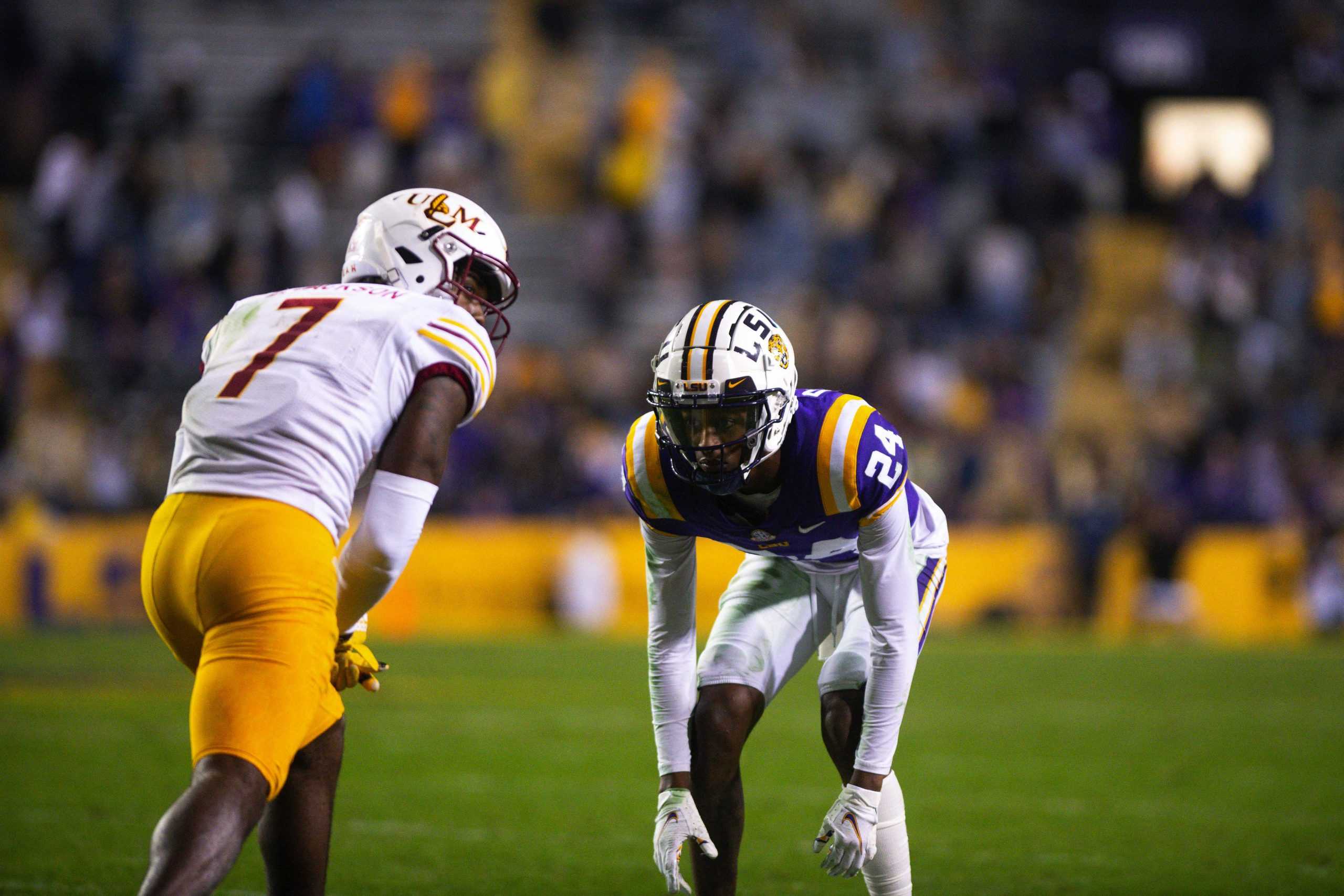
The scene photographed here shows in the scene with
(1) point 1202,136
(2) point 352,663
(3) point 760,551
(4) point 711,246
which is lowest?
(2) point 352,663

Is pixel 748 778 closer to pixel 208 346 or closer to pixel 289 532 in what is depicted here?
pixel 208 346

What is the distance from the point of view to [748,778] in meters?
7.21

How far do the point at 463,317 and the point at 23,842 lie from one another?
10.1 feet

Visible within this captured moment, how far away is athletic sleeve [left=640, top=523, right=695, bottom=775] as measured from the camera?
4180 millimetres

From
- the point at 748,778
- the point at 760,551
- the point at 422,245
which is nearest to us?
the point at 422,245

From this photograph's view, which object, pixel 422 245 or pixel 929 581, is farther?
pixel 929 581

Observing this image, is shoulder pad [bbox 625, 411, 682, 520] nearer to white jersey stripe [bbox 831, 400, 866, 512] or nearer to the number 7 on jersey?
white jersey stripe [bbox 831, 400, 866, 512]

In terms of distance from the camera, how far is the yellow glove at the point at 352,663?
11.2 ft

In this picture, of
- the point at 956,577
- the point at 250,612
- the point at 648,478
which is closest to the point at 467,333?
the point at 250,612

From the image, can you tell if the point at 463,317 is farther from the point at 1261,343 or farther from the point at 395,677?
the point at 1261,343

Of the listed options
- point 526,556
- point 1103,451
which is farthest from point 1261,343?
point 526,556

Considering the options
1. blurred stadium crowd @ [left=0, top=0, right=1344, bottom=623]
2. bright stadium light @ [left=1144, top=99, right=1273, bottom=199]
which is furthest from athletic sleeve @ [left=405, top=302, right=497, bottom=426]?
bright stadium light @ [left=1144, top=99, right=1273, bottom=199]

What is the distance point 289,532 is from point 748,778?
14.4 ft

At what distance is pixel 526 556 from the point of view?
14398 mm
